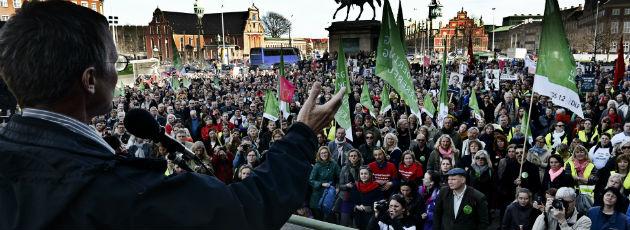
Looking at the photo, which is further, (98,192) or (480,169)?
(480,169)

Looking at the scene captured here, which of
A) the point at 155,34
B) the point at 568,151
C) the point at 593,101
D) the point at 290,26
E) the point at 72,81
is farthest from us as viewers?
the point at 290,26

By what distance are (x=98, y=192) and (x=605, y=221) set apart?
583 centimetres

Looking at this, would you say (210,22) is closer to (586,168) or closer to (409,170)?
(409,170)

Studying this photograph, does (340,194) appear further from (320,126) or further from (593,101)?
(593,101)

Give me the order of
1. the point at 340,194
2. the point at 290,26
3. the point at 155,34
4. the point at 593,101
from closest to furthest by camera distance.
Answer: the point at 340,194 → the point at 593,101 → the point at 155,34 → the point at 290,26

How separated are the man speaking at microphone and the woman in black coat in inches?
263

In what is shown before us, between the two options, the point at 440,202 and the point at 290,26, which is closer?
the point at 440,202

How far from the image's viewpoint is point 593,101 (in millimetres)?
14484

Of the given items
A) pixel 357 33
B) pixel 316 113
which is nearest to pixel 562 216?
pixel 316 113

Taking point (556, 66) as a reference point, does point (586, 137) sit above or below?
below

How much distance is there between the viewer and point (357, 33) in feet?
107

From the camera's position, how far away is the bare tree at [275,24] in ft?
414

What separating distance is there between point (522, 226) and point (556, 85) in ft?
6.36

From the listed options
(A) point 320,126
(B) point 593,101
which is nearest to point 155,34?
(B) point 593,101
